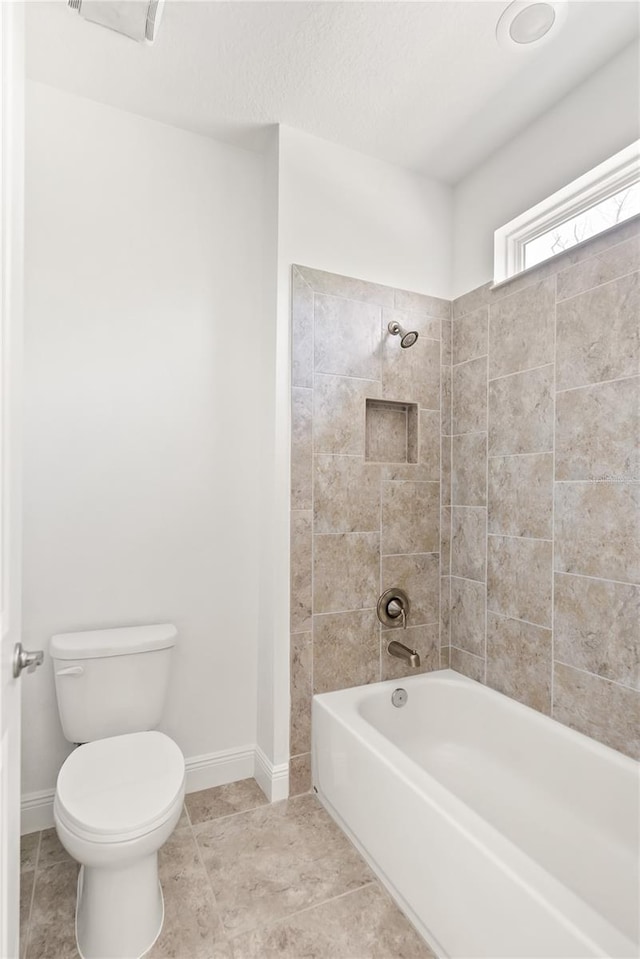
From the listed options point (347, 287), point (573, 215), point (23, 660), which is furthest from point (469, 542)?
point (23, 660)

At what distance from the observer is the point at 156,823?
52.9 inches

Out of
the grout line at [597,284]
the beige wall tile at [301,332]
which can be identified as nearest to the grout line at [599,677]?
the grout line at [597,284]

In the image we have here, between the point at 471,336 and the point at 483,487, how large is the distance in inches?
28.2

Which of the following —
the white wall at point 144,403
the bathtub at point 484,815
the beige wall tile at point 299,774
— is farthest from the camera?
the beige wall tile at point 299,774

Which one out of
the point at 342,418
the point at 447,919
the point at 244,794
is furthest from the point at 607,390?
the point at 244,794

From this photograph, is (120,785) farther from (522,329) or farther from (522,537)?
(522,329)

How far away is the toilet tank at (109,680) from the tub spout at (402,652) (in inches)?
36.9

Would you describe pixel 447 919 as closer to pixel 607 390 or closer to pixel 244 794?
pixel 244 794

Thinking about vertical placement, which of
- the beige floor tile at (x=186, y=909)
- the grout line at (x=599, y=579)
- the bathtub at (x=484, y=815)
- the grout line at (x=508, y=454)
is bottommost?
the beige floor tile at (x=186, y=909)

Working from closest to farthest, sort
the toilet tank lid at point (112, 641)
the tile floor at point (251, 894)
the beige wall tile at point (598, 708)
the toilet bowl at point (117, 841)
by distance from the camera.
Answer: the toilet bowl at point (117, 841), the tile floor at point (251, 894), the beige wall tile at point (598, 708), the toilet tank lid at point (112, 641)

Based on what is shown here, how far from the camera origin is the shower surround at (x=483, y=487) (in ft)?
5.65

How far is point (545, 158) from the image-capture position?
202cm

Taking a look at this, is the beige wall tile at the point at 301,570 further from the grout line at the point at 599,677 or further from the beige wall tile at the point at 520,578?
the grout line at the point at 599,677

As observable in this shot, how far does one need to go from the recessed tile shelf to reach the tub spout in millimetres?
834
